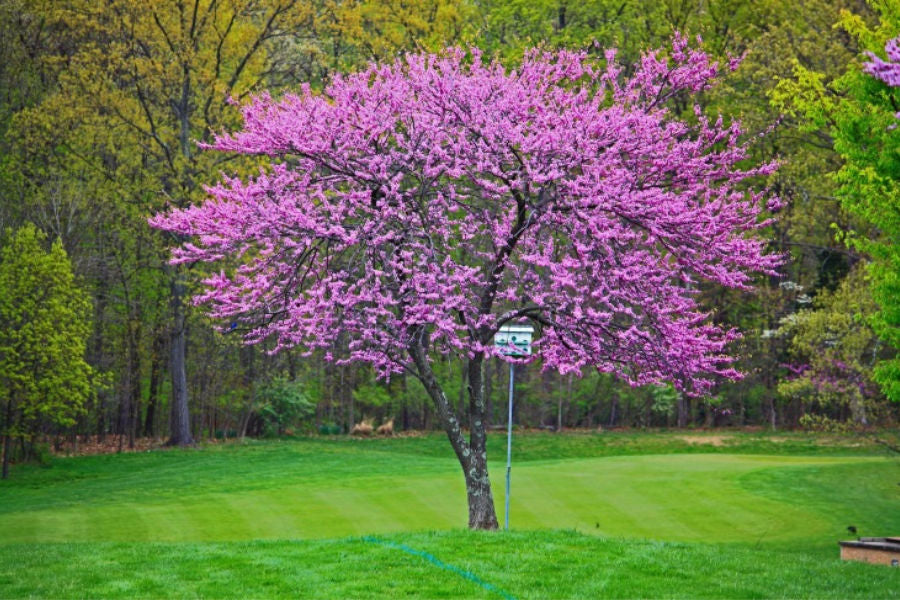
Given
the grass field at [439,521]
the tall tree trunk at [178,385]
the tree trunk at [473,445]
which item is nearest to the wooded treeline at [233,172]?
the tall tree trunk at [178,385]

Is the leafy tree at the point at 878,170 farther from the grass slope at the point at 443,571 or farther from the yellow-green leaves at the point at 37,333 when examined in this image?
the yellow-green leaves at the point at 37,333

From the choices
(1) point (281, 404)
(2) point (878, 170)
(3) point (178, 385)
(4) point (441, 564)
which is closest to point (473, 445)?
(4) point (441, 564)

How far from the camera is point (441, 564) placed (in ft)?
35.4

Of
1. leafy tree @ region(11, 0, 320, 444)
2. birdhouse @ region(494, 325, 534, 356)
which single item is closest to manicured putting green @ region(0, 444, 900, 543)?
birdhouse @ region(494, 325, 534, 356)

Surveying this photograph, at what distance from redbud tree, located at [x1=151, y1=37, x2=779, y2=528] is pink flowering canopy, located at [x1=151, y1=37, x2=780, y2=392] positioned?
35 mm

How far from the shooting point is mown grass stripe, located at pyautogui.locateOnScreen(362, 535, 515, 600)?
9.70 m

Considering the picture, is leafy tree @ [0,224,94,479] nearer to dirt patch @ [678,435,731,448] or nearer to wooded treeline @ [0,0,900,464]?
wooded treeline @ [0,0,900,464]

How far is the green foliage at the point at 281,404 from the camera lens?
33.7 metres

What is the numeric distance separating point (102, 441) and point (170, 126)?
33.9 feet

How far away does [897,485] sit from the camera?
21.7 m

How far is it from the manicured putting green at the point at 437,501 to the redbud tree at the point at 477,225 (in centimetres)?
345

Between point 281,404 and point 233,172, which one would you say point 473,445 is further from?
point 281,404

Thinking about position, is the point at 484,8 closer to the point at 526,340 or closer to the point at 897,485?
the point at 897,485

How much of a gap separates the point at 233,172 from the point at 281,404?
7.89m
